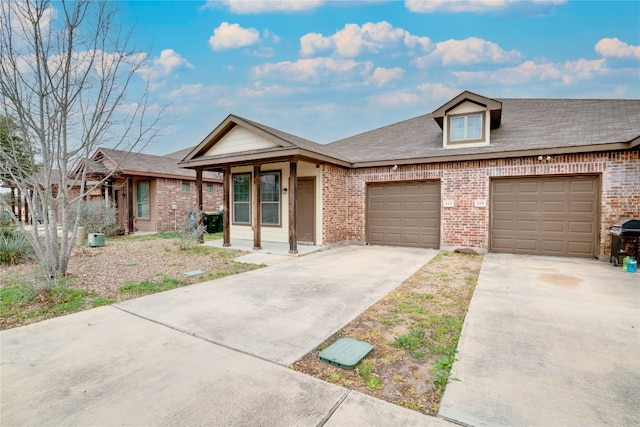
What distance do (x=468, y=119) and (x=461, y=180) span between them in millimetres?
2050

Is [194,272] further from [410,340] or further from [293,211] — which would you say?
[410,340]

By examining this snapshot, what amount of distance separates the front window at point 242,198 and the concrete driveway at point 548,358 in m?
8.32

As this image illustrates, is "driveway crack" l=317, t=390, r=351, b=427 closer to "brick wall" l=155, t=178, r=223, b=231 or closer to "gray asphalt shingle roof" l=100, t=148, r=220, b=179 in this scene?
"gray asphalt shingle roof" l=100, t=148, r=220, b=179

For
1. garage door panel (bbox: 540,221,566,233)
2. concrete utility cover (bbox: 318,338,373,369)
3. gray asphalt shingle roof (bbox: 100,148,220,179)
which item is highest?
gray asphalt shingle roof (bbox: 100,148,220,179)

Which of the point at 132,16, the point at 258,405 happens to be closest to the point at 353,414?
the point at 258,405

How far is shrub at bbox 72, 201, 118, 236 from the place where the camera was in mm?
11070

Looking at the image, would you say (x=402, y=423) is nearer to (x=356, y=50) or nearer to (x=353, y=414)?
(x=353, y=414)

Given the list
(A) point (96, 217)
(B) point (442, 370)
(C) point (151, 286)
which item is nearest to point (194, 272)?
(C) point (151, 286)

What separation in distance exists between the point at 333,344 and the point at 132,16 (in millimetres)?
6307

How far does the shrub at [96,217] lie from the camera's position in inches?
436

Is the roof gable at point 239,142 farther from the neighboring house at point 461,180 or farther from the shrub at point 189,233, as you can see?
the shrub at point 189,233

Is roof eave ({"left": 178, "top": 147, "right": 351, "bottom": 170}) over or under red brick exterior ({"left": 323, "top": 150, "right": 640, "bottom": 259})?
over

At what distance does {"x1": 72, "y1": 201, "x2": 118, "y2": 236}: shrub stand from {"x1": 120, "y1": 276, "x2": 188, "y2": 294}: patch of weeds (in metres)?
7.55

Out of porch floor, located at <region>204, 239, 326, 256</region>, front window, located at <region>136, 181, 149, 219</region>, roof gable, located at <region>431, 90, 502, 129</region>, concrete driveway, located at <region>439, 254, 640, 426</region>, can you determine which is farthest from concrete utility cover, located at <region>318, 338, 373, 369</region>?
front window, located at <region>136, 181, 149, 219</region>
